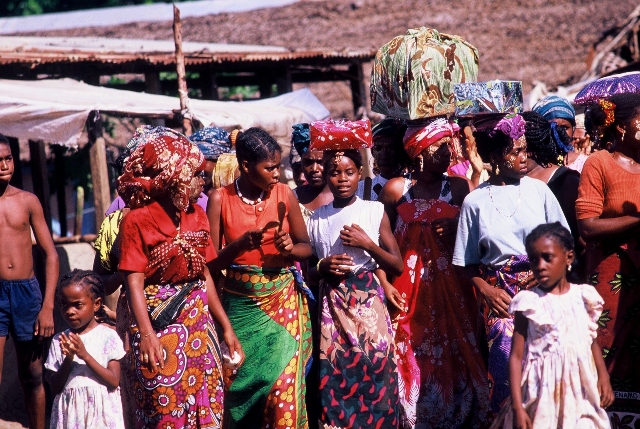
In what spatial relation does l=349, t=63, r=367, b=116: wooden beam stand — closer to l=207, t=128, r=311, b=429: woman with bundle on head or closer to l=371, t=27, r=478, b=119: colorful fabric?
l=371, t=27, r=478, b=119: colorful fabric

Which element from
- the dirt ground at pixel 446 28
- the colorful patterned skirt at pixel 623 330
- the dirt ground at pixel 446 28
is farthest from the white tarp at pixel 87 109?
the dirt ground at pixel 446 28

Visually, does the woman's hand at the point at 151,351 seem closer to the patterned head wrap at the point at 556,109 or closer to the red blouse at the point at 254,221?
the red blouse at the point at 254,221

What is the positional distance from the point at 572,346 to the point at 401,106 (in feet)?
7.42

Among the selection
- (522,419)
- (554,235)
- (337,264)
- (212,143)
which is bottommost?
(522,419)

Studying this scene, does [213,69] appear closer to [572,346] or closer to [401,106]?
[401,106]

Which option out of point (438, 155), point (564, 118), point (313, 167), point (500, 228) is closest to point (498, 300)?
point (500, 228)

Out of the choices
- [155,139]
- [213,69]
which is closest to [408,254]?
[155,139]

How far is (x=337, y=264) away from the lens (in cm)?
548

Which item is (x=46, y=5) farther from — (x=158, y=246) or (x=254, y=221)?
(x=158, y=246)

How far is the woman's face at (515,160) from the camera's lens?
213 inches

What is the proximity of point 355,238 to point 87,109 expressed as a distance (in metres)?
4.60

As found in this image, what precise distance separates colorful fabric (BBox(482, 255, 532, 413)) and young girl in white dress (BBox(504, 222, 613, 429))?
669mm

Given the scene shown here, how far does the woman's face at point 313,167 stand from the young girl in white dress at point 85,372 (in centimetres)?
164

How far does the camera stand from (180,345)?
188 inches
